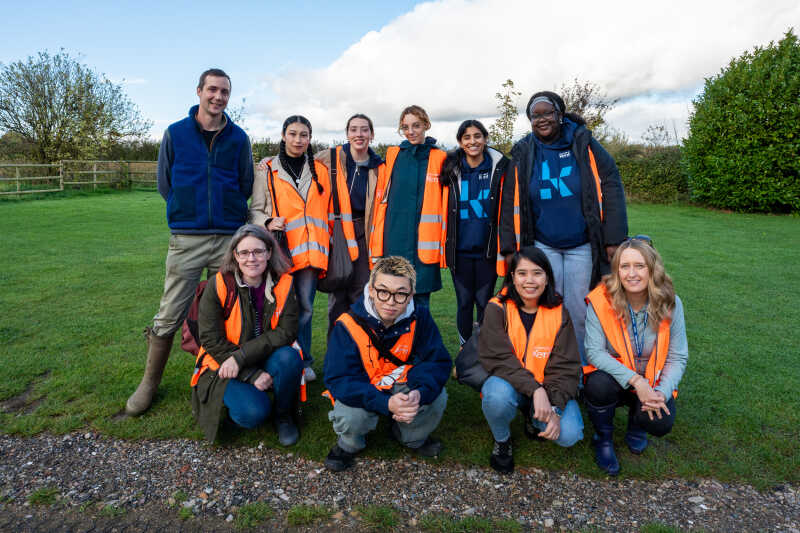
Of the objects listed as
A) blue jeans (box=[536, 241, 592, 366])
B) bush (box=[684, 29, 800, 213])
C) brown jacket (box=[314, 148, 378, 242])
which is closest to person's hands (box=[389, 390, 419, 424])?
blue jeans (box=[536, 241, 592, 366])

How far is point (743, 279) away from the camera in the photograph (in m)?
8.12

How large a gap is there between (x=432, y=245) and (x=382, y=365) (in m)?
1.31

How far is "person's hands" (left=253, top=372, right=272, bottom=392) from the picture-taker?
11.1ft

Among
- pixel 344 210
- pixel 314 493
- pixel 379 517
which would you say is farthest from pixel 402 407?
pixel 344 210

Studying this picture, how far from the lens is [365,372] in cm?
321

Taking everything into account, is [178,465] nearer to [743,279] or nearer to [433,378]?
[433,378]

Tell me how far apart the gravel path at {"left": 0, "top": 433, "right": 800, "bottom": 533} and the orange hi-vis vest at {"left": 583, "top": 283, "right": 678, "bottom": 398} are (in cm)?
67

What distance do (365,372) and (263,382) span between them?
0.73 m

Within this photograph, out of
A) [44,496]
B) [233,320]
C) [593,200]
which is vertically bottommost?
[44,496]

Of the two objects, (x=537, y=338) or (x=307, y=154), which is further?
(x=307, y=154)

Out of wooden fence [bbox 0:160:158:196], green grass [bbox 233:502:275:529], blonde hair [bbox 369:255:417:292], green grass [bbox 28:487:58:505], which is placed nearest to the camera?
green grass [bbox 233:502:275:529]

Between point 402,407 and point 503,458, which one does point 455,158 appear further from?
point 503,458

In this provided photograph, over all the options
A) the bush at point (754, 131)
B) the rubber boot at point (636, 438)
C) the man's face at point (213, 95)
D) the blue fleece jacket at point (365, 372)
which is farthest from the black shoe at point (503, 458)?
the bush at point (754, 131)

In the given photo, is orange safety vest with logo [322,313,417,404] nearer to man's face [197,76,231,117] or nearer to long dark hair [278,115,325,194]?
long dark hair [278,115,325,194]
